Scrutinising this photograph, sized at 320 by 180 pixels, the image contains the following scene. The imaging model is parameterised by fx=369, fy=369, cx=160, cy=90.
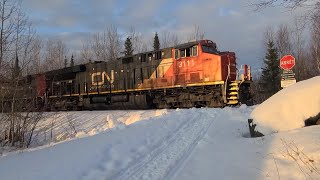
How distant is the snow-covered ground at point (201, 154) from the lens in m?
6.02

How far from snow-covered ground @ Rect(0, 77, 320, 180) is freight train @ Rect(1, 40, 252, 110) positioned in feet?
29.9

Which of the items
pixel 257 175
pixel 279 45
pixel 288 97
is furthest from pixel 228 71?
pixel 279 45

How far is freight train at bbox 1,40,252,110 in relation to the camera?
Result: 20047 millimetres

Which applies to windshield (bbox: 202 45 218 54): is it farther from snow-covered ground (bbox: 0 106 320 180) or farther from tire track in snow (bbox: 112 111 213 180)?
snow-covered ground (bbox: 0 106 320 180)

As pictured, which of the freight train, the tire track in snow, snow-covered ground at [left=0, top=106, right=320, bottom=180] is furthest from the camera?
the freight train

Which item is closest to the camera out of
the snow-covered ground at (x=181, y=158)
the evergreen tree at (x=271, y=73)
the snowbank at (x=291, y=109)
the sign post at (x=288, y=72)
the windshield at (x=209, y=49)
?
the snow-covered ground at (x=181, y=158)

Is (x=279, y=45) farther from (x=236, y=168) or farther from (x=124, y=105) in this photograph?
(x=236, y=168)

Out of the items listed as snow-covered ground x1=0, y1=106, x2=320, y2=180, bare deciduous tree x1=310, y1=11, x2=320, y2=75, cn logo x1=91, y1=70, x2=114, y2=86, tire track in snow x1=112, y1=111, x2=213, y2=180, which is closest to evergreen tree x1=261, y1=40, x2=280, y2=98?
bare deciduous tree x1=310, y1=11, x2=320, y2=75

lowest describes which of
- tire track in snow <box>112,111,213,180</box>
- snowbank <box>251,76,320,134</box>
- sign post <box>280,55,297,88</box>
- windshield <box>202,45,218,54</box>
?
tire track in snow <box>112,111,213,180</box>

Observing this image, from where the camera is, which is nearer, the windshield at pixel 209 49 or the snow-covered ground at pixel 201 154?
the snow-covered ground at pixel 201 154

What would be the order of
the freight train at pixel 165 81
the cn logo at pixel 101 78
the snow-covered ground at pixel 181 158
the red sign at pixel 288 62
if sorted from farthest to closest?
the cn logo at pixel 101 78 → the freight train at pixel 165 81 → the red sign at pixel 288 62 → the snow-covered ground at pixel 181 158

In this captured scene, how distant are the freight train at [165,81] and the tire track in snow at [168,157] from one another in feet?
28.4

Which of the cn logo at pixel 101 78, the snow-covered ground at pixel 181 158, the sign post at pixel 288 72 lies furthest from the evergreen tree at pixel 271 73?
the snow-covered ground at pixel 181 158

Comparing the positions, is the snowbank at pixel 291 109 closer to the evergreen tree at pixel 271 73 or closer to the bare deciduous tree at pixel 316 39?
the bare deciduous tree at pixel 316 39
